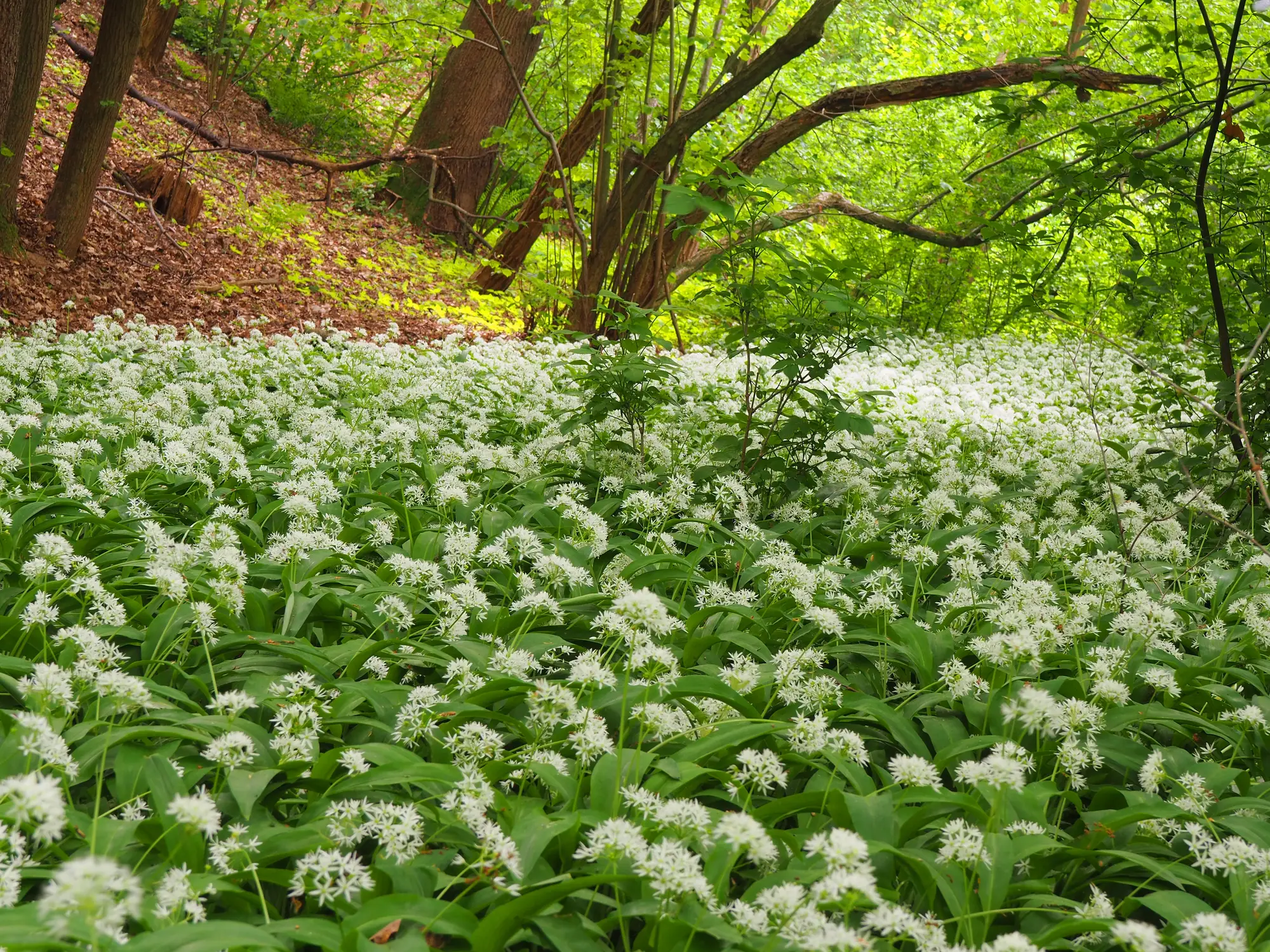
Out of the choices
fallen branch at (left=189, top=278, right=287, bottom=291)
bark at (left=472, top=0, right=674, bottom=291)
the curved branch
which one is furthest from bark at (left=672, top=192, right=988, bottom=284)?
fallen branch at (left=189, top=278, right=287, bottom=291)

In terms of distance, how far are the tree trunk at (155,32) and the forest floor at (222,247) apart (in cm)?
20

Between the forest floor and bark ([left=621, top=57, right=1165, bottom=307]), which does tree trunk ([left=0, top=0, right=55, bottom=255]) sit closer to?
the forest floor

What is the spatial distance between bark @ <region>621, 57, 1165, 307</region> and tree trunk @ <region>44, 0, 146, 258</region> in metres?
3.77

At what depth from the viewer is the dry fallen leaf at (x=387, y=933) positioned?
1.48 m

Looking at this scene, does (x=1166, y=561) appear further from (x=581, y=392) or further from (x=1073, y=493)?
(x=581, y=392)

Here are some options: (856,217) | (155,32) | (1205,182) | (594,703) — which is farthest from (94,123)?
(1205,182)

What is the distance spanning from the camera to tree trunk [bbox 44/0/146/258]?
20.8ft

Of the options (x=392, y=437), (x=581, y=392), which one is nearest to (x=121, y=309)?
(x=581, y=392)

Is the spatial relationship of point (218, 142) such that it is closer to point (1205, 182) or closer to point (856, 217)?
point (856, 217)

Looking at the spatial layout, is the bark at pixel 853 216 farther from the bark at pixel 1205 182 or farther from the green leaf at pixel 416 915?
the green leaf at pixel 416 915

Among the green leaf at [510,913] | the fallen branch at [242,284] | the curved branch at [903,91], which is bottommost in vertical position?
the fallen branch at [242,284]

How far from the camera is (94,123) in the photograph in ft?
21.4

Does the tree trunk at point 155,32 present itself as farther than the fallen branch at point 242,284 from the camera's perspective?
Yes

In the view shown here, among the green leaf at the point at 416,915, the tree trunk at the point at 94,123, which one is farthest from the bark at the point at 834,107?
the green leaf at the point at 416,915
